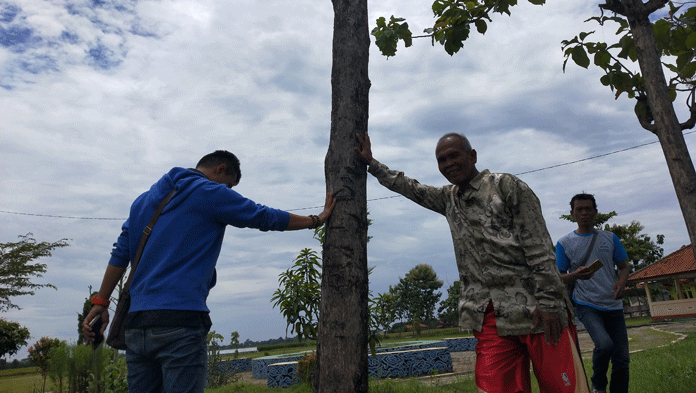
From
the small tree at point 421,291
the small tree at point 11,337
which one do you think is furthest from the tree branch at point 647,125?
the small tree at point 421,291

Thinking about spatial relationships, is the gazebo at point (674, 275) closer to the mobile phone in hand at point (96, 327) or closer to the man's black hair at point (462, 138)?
the man's black hair at point (462, 138)

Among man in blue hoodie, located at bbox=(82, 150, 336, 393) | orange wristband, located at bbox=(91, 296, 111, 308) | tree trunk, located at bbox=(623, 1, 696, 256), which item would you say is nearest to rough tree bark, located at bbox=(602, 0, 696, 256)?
tree trunk, located at bbox=(623, 1, 696, 256)

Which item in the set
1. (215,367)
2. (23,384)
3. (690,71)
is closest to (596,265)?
(690,71)

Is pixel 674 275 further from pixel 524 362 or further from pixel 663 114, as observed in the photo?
pixel 524 362

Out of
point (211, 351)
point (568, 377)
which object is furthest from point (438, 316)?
A: point (568, 377)

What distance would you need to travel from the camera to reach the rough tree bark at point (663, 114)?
327 centimetres

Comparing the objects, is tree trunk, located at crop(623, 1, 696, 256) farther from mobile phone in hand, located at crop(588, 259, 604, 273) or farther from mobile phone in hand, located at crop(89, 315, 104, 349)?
mobile phone in hand, located at crop(89, 315, 104, 349)

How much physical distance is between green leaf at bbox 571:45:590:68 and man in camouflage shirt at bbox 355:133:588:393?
2.19 meters

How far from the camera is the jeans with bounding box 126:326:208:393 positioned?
7.98ft

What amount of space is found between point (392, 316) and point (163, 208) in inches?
235

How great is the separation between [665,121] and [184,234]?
11.2 feet

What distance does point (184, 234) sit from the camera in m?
2.64

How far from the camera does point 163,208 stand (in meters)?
2.71

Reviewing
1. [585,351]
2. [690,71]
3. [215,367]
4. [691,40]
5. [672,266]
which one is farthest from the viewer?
[672,266]
